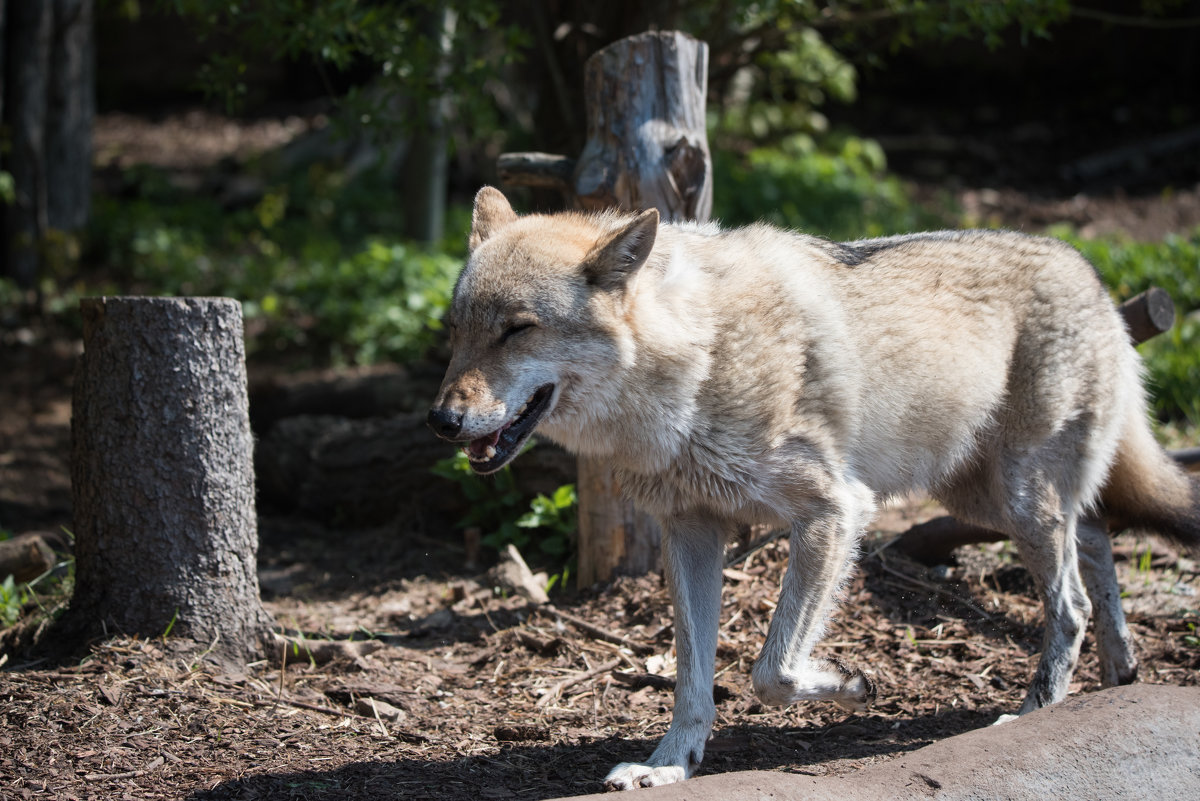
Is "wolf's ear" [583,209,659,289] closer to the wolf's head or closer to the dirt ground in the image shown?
the wolf's head

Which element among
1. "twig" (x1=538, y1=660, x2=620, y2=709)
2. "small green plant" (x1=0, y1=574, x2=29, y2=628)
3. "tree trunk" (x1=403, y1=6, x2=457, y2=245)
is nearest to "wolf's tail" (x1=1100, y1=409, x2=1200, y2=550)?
"twig" (x1=538, y1=660, x2=620, y2=709)

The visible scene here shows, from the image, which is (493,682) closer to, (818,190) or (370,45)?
(370,45)

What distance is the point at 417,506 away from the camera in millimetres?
6637

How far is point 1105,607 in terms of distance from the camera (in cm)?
453

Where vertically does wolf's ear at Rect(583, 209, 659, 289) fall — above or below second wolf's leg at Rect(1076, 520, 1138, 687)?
above

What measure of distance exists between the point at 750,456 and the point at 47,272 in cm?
958

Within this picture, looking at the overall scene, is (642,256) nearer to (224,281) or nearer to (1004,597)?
(1004,597)

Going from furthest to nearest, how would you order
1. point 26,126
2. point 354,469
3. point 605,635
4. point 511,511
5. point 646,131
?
1. point 26,126
2. point 354,469
3. point 511,511
4. point 605,635
5. point 646,131

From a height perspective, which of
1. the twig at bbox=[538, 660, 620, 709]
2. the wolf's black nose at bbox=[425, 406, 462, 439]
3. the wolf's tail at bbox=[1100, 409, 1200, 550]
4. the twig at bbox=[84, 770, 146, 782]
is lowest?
the twig at bbox=[538, 660, 620, 709]

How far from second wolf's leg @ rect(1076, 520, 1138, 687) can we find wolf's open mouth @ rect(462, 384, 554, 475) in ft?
9.09

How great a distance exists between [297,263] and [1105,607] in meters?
9.85

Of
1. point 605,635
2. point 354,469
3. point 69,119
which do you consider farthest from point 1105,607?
point 69,119

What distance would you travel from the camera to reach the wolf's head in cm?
351

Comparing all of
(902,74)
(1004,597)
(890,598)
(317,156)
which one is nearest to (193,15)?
(890,598)
